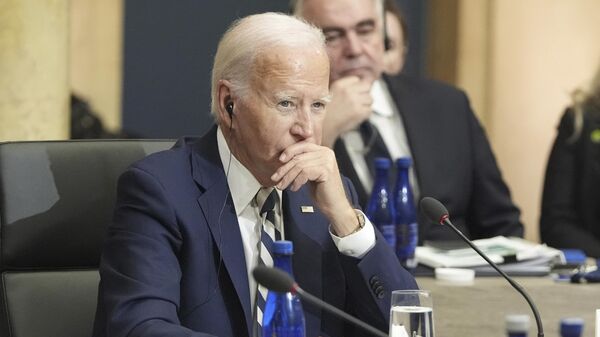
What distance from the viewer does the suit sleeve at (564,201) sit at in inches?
172

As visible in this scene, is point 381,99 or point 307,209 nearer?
point 307,209

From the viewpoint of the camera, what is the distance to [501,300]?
9.91ft

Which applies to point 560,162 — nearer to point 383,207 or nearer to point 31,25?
point 383,207

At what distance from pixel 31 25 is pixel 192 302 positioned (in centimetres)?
156

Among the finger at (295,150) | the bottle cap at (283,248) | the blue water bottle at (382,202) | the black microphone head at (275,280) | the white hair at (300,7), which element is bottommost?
the blue water bottle at (382,202)

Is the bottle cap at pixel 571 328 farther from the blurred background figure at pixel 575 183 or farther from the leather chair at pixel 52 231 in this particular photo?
the blurred background figure at pixel 575 183

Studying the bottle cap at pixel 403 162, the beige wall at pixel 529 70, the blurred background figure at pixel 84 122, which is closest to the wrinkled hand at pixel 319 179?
the bottle cap at pixel 403 162

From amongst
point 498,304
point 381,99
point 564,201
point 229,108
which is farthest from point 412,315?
point 564,201

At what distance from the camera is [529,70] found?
6164mm

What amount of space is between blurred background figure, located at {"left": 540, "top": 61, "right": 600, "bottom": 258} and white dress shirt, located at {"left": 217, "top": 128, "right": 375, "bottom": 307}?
6.14ft

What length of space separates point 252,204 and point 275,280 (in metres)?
0.74

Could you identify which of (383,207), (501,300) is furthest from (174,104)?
(501,300)

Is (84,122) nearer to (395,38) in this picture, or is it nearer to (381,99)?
(395,38)

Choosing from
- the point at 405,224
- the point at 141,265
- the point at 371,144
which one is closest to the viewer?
the point at 141,265
